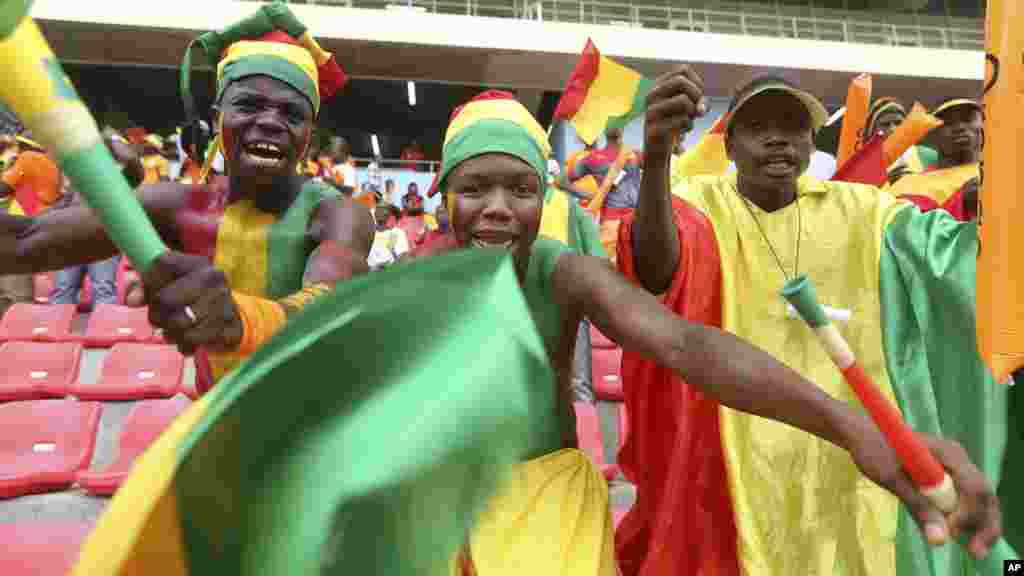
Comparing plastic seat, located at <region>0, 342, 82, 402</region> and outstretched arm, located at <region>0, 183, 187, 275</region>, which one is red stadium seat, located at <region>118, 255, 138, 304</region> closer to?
plastic seat, located at <region>0, 342, 82, 402</region>

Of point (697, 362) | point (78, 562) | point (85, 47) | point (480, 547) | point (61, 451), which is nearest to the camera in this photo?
point (78, 562)

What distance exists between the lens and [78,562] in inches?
33.3

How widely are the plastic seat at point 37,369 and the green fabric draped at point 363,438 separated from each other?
4.19 m

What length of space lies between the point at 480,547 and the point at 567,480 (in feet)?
0.92

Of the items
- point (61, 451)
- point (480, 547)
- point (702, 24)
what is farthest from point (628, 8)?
point (480, 547)

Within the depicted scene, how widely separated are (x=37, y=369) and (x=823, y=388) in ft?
13.8

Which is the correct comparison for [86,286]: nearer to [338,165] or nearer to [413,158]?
[338,165]

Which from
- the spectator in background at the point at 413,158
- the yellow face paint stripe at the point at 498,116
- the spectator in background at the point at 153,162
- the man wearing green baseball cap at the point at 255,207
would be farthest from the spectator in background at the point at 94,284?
the spectator in background at the point at 413,158

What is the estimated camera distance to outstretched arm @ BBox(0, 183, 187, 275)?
76.5 inches

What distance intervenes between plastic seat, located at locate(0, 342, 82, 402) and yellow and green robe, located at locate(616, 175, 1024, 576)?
350 cm

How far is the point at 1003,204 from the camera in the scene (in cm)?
164

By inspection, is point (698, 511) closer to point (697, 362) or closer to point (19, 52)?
point (697, 362)

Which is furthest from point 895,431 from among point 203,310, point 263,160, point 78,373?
point 78,373

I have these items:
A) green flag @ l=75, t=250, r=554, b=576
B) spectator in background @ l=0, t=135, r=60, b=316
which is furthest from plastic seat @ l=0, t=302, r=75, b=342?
green flag @ l=75, t=250, r=554, b=576
